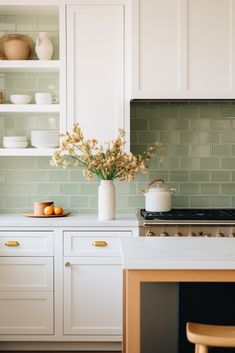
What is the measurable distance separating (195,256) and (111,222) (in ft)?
5.19

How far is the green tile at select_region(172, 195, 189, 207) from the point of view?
14.5ft

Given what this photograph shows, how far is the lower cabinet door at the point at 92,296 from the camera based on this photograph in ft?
12.4

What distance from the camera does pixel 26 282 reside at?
12.5 feet

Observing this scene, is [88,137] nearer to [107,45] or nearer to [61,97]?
[61,97]

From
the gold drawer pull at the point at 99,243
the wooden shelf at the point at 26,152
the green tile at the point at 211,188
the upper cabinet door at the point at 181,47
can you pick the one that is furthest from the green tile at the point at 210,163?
the wooden shelf at the point at 26,152

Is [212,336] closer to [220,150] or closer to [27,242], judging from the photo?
[27,242]

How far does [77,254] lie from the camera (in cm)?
380

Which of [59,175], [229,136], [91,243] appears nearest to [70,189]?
[59,175]

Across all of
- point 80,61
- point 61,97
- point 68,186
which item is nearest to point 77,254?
point 68,186

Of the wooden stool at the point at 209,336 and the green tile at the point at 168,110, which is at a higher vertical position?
the green tile at the point at 168,110

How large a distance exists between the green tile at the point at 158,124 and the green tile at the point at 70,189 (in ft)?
2.63

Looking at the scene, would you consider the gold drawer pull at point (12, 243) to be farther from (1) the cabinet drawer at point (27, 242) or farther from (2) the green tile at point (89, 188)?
(2) the green tile at point (89, 188)

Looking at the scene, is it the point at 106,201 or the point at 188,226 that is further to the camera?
the point at 106,201

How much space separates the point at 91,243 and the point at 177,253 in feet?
4.96
